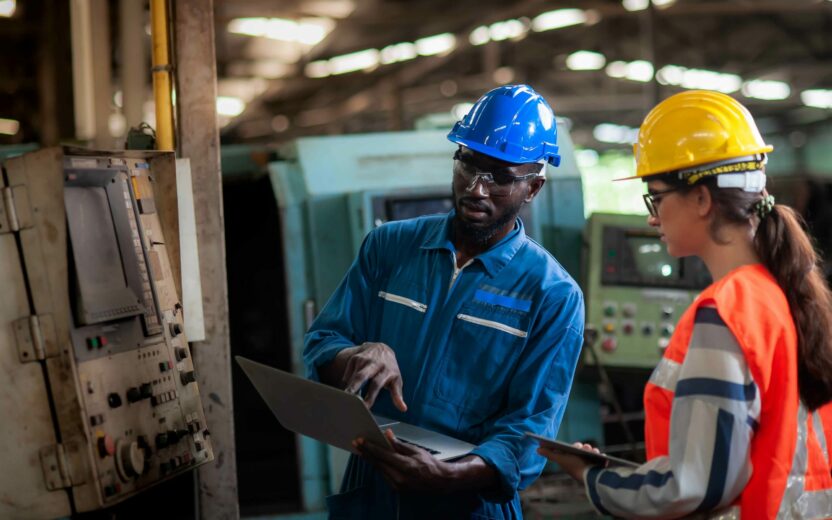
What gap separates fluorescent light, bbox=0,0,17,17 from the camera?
7.36m

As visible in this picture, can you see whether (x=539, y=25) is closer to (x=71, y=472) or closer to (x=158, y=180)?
(x=158, y=180)

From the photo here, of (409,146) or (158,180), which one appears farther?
(409,146)

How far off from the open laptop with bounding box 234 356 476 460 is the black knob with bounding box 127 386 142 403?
0.95ft

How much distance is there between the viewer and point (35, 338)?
5.61ft

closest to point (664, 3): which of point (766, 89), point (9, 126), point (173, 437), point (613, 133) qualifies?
point (766, 89)

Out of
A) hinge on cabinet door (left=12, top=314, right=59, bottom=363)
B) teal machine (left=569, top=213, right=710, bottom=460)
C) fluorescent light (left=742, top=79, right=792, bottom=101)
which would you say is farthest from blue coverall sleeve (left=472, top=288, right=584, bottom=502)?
fluorescent light (left=742, top=79, right=792, bottom=101)

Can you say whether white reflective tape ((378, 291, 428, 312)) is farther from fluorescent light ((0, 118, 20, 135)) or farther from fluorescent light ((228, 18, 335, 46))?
fluorescent light ((0, 118, 20, 135))

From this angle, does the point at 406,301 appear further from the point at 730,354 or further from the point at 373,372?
the point at 730,354

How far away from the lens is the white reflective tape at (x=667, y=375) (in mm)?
1363

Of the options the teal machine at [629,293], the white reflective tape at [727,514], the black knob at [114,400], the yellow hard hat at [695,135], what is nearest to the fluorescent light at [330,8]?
the teal machine at [629,293]

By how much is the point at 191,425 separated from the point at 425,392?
1.85ft

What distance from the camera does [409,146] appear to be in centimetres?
363

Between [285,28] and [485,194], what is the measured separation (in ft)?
20.5

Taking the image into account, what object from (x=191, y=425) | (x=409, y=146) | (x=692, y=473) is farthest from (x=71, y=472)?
(x=409, y=146)
